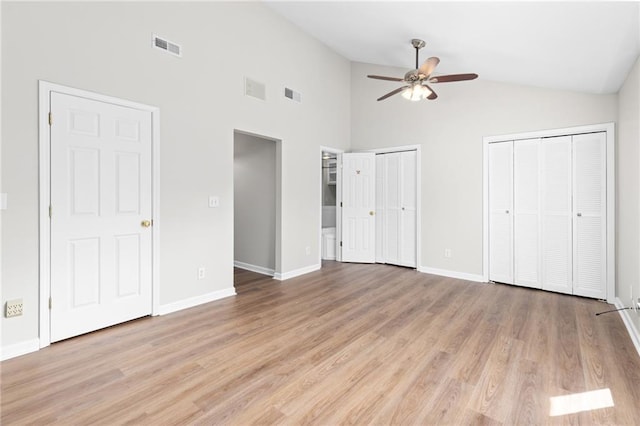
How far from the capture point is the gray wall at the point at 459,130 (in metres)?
4.04

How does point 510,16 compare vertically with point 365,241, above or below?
above

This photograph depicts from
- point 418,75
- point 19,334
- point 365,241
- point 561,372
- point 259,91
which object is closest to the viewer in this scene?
point 561,372

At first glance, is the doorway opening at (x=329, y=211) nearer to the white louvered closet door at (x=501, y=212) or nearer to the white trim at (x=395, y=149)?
the white trim at (x=395, y=149)

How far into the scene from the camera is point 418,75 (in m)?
3.71

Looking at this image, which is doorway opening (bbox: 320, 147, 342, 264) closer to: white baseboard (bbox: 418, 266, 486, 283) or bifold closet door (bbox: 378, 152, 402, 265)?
bifold closet door (bbox: 378, 152, 402, 265)

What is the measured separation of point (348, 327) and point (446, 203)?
2.91 m

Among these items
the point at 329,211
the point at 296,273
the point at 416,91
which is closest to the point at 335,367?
the point at 296,273

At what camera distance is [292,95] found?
4.70 meters

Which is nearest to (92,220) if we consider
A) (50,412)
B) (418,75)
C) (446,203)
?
(50,412)

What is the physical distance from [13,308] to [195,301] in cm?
150

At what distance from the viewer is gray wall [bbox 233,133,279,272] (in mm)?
4867

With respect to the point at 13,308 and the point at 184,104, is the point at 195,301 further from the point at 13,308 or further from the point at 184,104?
the point at 184,104

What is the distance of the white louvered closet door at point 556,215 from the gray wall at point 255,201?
371 centimetres

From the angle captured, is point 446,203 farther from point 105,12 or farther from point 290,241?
point 105,12
